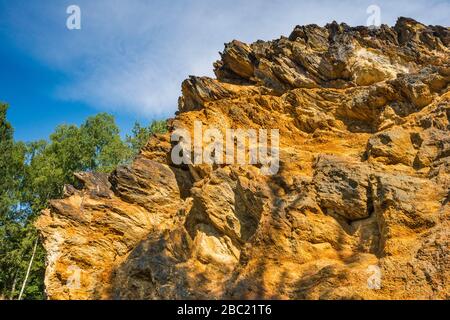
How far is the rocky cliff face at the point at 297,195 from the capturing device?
32.2 ft

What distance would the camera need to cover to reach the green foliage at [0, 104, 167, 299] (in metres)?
28.1

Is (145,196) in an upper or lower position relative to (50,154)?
lower

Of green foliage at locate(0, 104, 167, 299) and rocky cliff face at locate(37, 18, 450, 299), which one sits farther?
green foliage at locate(0, 104, 167, 299)

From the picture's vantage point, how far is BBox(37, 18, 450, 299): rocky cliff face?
387 inches

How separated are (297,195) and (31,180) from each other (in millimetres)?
24964

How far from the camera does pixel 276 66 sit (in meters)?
18.8

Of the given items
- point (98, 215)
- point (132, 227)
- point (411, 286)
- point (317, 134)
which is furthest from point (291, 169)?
point (98, 215)

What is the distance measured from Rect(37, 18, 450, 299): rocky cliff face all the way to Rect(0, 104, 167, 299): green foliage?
14369mm

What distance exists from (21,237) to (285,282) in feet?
86.6

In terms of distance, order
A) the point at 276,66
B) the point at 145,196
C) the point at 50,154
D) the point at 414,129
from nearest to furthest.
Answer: the point at 414,129, the point at 145,196, the point at 276,66, the point at 50,154

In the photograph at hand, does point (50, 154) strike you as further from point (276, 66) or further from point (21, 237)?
point (276, 66)

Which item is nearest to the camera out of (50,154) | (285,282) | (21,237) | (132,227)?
(285,282)

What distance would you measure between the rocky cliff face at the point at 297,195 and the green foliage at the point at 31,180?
47.1ft

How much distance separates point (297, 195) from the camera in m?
12.0
